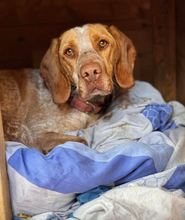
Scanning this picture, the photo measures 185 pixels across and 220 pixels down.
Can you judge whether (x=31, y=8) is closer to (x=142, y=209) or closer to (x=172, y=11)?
(x=172, y=11)

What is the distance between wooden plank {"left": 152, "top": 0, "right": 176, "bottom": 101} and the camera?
3180mm

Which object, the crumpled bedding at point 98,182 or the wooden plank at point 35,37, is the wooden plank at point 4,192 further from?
the wooden plank at point 35,37

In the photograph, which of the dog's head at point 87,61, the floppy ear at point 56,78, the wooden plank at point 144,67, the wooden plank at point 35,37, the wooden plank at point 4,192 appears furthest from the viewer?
the wooden plank at point 144,67

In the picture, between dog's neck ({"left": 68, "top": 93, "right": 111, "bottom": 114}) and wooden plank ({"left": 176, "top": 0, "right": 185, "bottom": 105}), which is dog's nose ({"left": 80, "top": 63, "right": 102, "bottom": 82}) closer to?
dog's neck ({"left": 68, "top": 93, "right": 111, "bottom": 114})

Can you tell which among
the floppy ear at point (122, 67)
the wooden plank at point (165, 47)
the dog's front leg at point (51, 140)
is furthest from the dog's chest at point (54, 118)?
the wooden plank at point (165, 47)

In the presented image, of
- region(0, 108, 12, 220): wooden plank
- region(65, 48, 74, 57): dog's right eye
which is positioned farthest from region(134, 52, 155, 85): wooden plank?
region(0, 108, 12, 220): wooden plank

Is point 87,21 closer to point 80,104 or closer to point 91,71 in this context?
point 80,104

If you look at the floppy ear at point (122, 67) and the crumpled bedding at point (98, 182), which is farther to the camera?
the floppy ear at point (122, 67)

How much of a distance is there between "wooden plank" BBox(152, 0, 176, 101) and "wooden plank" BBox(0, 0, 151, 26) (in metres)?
0.15

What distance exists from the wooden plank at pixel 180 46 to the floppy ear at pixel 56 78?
1.34 meters

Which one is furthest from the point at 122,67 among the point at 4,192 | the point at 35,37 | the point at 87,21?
the point at 4,192

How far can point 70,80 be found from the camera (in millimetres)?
2482

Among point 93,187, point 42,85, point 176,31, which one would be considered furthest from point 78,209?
point 176,31

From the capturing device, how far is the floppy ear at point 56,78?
2.44 meters
